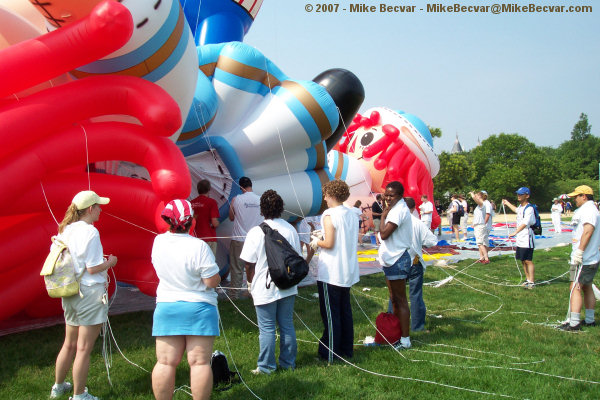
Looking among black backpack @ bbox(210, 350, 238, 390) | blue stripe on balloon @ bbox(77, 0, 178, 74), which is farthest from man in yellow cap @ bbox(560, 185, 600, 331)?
blue stripe on balloon @ bbox(77, 0, 178, 74)

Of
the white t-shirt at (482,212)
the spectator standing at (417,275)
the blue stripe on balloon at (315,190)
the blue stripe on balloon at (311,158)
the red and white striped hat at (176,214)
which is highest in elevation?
the blue stripe on balloon at (311,158)

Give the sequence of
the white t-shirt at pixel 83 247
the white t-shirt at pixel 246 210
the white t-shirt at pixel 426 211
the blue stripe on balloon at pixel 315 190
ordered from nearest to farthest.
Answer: the white t-shirt at pixel 83 247, the white t-shirt at pixel 246 210, the blue stripe on balloon at pixel 315 190, the white t-shirt at pixel 426 211

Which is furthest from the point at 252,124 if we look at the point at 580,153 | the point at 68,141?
the point at 580,153

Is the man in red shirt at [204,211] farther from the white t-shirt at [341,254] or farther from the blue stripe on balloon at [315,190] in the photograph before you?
the white t-shirt at [341,254]

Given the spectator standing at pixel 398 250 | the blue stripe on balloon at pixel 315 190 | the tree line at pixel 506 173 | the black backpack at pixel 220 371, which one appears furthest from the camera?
the tree line at pixel 506 173

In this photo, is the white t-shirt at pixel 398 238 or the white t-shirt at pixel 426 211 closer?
the white t-shirt at pixel 398 238

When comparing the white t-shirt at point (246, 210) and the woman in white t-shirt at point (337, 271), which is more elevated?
the white t-shirt at point (246, 210)

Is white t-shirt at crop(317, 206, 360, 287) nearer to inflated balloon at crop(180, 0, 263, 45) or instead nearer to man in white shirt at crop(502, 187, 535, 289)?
man in white shirt at crop(502, 187, 535, 289)

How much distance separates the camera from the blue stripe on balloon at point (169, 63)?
4.62m

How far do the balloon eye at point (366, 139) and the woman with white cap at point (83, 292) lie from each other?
37.3 feet

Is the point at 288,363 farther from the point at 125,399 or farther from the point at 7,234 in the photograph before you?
the point at 7,234

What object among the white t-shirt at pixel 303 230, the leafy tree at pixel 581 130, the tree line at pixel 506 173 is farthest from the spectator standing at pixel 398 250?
the leafy tree at pixel 581 130

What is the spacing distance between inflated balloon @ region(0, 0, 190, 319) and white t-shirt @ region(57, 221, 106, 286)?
3.51 feet

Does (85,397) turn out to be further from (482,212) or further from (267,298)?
(482,212)
